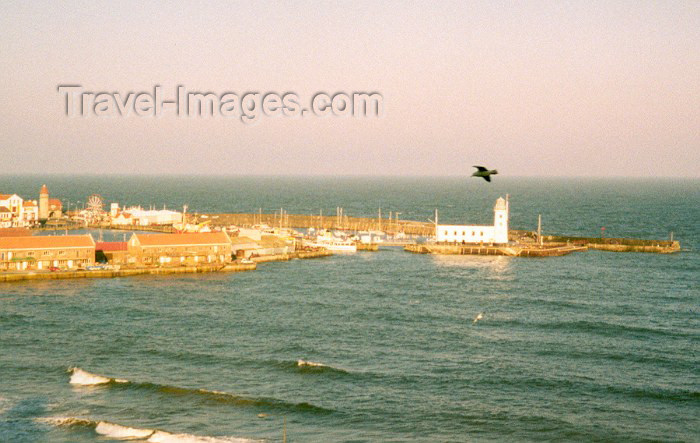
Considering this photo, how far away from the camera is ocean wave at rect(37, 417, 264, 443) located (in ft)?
85.8

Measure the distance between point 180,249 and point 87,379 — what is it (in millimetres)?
30216

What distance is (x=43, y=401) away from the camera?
29.4 m

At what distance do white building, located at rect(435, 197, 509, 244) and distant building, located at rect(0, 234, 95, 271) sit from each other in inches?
1383

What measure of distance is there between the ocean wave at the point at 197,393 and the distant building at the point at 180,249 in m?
28.2

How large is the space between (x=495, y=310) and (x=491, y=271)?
17.5m

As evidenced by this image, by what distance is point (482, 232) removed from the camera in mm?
78062

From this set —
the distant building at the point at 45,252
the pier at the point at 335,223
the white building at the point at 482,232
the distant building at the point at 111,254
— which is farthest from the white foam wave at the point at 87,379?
the pier at the point at 335,223

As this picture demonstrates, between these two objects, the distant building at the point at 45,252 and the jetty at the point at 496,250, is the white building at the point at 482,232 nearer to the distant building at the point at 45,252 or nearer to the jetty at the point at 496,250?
the jetty at the point at 496,250

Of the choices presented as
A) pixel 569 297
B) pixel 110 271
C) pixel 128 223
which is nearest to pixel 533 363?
pixel 569 297

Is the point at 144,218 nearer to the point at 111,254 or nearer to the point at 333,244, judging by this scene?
the point at 333,244

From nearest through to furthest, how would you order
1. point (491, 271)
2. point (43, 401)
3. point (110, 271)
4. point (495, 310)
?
point (43, 401), point (495, 310), point (110, 271), point (491, 271)

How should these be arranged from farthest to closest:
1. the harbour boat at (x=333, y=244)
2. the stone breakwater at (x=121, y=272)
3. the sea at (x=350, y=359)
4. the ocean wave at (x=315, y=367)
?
1. the harbour boat at (x=333, y=244)
2. the stone breakwater at (x=121, y=272)
3. the ocean wave at (x=315, y=367)
4. the sea at (x=350, y=359)

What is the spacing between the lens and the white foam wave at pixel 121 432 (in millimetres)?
26328

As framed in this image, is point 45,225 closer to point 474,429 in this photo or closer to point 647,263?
point 647,263
